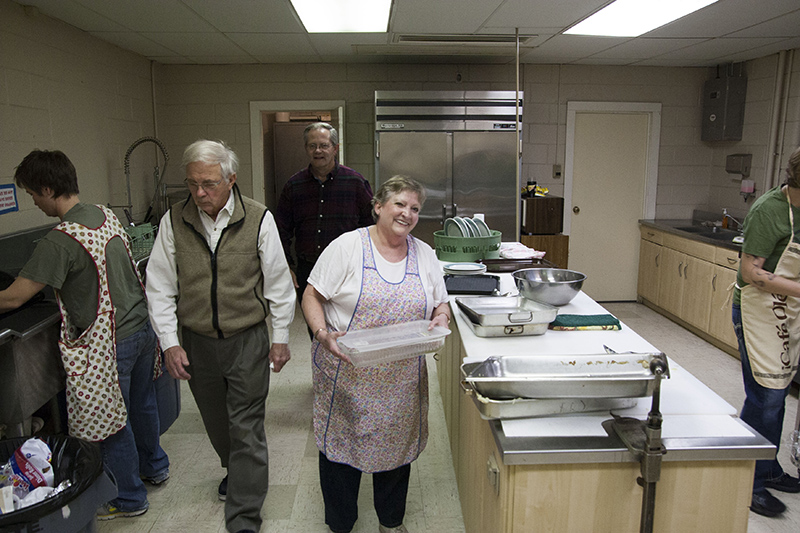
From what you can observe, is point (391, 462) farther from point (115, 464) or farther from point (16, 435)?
point (16, 435)

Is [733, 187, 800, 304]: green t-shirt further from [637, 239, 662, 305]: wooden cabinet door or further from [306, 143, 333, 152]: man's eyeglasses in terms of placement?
[637, 239, 662, 305]: wooden cabinet door

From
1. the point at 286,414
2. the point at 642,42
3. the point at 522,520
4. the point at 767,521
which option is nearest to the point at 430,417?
the point at 286,414

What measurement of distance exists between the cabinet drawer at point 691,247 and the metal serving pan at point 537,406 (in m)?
3.44

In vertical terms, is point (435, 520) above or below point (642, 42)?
below

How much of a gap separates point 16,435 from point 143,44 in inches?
129

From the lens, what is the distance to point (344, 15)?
3639mm

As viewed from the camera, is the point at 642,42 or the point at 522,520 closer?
the point at 522,520

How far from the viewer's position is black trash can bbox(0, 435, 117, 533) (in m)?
1.54

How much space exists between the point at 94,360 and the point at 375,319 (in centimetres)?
108

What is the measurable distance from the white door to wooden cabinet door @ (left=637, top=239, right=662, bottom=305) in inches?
4.7

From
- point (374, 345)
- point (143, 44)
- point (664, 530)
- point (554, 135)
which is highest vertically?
point (143, 44)

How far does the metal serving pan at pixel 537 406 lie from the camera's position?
4.62ft

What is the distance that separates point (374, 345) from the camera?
167 centimetres

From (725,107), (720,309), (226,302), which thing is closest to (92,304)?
(226,302)
